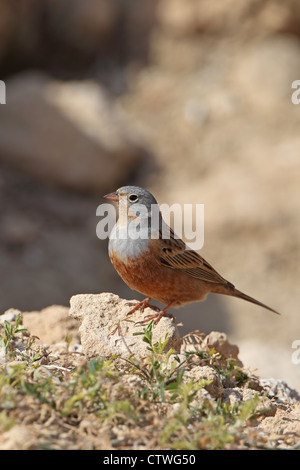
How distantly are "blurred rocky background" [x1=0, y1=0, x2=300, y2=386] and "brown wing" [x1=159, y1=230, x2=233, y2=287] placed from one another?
5.37 m

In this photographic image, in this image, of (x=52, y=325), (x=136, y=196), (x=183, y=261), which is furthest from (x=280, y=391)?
(x=52, y=325)

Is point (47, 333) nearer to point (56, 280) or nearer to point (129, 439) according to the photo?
point (129, 439)

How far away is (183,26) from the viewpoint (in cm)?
1638

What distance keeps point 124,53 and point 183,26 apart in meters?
1.65

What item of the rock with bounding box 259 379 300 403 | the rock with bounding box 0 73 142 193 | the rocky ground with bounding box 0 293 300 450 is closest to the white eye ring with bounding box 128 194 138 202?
the rocky ground with bounding box 0 293 300 450

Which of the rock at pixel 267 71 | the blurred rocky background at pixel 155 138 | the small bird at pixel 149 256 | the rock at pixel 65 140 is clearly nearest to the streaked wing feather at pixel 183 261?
the small bird at pixel 149 256

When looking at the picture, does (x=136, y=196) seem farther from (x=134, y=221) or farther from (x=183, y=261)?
(x=183, y=261)

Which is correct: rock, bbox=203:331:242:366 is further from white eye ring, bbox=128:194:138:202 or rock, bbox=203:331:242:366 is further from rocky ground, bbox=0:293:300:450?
white eye ring, bbox=128:194:138:202

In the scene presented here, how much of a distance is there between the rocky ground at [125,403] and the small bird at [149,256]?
1.95 feet

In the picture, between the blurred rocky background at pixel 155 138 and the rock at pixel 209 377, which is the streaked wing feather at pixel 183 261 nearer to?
the rock at pixel 209 377

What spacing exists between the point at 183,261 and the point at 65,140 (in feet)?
31.1

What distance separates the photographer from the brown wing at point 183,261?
17.4 ft

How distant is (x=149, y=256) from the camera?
16.7 feet

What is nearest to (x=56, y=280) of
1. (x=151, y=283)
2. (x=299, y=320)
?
(x=299, y=320)
